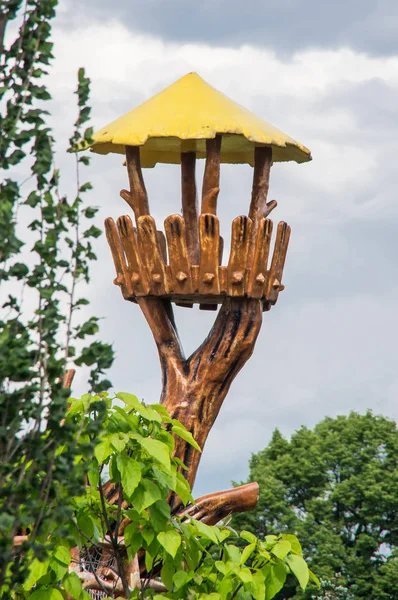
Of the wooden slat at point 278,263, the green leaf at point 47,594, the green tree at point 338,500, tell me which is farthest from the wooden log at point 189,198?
the green tree at point 338,500

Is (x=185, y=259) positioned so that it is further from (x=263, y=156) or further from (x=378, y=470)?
(x=378, y=470)

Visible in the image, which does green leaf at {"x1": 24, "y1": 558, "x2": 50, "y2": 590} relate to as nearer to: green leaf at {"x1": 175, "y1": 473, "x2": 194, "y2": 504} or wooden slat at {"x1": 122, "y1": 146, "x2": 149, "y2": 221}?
green leaf at {"x1": 175, "y1": 473, "x2": 194, "y2": 504}

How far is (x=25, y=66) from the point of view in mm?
4379

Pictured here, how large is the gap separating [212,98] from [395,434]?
19.1 meters

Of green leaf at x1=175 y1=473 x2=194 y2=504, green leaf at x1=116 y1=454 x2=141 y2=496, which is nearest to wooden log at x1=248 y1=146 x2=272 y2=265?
green leaf at x1=175 y1=473 x2=194 y2=504

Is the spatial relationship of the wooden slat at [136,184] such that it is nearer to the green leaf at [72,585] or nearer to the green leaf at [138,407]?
the green leaf at [138,407]

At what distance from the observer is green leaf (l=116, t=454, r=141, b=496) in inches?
205

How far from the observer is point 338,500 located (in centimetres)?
2569

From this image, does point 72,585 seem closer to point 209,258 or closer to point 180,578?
point 180,578

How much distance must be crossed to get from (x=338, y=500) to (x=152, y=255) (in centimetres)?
1785

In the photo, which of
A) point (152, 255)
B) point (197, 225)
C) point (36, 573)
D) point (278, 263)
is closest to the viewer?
point (36, 573)

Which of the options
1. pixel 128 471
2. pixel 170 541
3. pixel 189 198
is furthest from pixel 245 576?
pixel 189 198

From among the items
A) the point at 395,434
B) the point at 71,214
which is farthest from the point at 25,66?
the point at 395,434

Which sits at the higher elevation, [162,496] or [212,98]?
[212,98]
